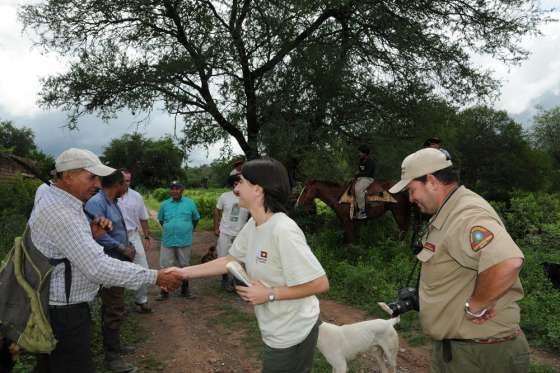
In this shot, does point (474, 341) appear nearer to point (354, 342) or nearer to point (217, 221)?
point (354, 342)

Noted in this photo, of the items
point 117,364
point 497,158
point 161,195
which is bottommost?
point 117,364

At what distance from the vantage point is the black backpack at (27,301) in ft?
8.41

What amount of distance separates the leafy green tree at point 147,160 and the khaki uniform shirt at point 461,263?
178 feet

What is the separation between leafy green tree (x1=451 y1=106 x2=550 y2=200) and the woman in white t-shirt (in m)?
31.7

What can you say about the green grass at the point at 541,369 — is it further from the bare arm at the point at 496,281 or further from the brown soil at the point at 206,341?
the bare arm at the point at 496,281

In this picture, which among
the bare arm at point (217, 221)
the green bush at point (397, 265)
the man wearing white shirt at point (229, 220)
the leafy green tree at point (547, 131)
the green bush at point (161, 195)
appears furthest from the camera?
the leafy green tree at point (547, 131)

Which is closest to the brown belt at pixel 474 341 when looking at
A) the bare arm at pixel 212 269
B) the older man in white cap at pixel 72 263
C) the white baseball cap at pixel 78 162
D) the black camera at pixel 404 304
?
the black camera at pixel 404 304

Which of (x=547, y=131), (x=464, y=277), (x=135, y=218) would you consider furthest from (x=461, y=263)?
(x=547, y=131)

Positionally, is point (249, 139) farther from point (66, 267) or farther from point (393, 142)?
point (66, 267)

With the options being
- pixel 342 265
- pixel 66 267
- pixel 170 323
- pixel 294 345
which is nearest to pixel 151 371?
pixel 170 323

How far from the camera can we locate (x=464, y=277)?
2.28 meters

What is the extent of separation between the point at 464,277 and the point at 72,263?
2.31m

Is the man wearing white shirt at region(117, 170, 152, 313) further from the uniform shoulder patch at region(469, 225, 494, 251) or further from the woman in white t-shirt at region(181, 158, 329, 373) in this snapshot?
the uniform shoulder patch at region(469, 225, 494, 251)

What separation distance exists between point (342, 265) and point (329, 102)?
14.5ft
